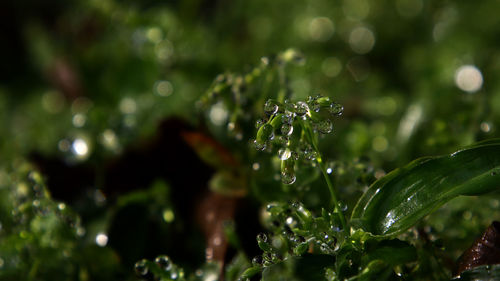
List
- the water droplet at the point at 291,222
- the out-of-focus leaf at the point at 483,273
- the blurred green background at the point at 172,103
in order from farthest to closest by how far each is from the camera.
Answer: the blurred green background at the point at 172,103
the water droplet at the point at 291,222
the out-of-focus leaf at the point at 483,273

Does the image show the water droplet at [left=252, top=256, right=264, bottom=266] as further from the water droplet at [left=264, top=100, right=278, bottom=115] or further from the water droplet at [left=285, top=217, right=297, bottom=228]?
the water droplet at [left=264, top=100, right=278, bottom=115]

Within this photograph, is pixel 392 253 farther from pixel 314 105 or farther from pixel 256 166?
pixel 256 166

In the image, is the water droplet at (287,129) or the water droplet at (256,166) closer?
the water droplet at (287,129)

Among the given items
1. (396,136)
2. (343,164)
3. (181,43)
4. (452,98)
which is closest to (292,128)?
(343,164)

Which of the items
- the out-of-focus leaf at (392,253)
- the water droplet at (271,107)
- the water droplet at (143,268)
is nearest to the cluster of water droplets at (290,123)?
the water droplet at (271,107)

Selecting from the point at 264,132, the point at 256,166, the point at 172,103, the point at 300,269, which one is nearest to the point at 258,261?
the point at 300,269

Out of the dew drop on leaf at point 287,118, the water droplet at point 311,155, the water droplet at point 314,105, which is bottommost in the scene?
the water droplet at point 311,155

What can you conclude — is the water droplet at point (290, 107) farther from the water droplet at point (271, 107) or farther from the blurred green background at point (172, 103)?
the blurred green background at point (172, 103)
